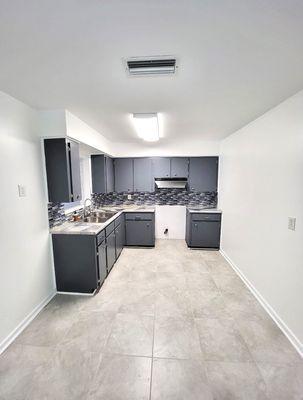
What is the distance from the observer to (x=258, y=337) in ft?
5.62

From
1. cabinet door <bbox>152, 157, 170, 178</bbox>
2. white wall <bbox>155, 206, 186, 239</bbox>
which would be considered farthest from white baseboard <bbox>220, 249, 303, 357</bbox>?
cabinet door <bbox>152, 157, 170, 178</bbox>

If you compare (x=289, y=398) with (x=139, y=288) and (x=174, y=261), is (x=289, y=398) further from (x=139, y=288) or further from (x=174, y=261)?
(x=174, y=261)

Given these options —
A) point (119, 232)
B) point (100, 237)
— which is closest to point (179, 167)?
point (119, 232)

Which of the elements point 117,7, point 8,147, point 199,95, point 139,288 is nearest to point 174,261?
point 139,288

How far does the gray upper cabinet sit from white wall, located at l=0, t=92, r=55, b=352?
118 inches

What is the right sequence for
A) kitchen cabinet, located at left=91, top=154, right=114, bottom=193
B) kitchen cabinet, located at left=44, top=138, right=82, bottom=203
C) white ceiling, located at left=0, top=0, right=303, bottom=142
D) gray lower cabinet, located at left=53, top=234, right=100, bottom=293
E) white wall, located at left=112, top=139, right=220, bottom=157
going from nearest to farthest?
1. white ceiling, located at left=0, top=0, right=303, bottom=142
2. kitchen cabinet, located at left=44, top=138, right=82, bottom=203
3. gray lower cabinet, located at left=53, top=234, right=100, bottom=293
4. kitchen cabinet, located at left=91, top=154, right=114, bottom=193
5. white wall, located at left=112, top=139, right=220, bottom=157

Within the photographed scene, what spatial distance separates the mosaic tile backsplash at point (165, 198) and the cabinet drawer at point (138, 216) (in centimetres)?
65

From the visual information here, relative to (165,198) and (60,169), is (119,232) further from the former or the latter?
(60,169)

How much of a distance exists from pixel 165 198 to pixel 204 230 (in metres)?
1.22

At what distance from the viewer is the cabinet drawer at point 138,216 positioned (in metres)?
3.88

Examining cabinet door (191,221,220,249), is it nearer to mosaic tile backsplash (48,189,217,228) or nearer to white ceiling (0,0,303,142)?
mosaic tile backsplash (48,189,217,228)

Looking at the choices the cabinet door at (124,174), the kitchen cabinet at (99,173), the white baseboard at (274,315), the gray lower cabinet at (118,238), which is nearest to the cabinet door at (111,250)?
the gray lower cabinet at (118,238)

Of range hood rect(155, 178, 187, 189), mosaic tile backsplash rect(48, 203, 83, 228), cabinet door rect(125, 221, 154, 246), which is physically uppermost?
range hood rect(155, 178, 187, 189)

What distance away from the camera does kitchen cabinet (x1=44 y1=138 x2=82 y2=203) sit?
218 centimetres
